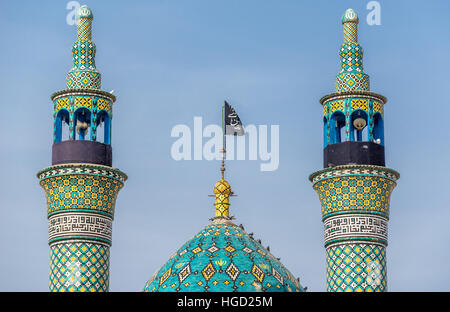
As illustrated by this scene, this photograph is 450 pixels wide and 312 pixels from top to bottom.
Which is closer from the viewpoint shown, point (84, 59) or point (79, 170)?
point (79, 170)

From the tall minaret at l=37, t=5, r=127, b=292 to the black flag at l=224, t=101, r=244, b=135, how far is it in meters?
2.53

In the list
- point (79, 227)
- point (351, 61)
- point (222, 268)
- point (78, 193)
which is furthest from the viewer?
point (351, 61)

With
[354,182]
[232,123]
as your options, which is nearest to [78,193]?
[232,123]

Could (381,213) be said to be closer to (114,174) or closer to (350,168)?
(350,168)

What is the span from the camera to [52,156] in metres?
42.9

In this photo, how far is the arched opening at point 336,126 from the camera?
4319cm

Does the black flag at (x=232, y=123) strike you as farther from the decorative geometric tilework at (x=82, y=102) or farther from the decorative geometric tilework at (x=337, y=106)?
the decorative geometric tilework at (x=82, y=102)

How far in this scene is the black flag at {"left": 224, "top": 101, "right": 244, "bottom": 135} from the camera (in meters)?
44.1

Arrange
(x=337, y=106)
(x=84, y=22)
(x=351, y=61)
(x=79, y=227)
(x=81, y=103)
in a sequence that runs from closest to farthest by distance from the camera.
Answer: (x=79, y=227)
(x=81, y=103)
(x=337, y=106)
(x=351, y=61)
(x=84, y=22)

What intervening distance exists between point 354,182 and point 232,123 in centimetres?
331

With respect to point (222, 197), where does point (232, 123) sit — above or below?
above

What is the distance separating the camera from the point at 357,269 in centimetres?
4172

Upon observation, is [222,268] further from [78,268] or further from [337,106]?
[337,106]

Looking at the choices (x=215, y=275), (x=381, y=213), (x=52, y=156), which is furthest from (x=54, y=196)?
(x=381, y=213)
